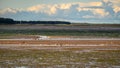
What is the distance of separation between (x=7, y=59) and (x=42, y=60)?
351cm

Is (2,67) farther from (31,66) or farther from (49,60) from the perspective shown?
(49,60)

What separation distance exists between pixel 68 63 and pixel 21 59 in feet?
17.5

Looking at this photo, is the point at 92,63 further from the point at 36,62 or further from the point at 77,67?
the point at 36,62

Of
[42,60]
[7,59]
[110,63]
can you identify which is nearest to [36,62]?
[42,60]

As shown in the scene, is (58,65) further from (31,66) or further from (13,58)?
(13,58)

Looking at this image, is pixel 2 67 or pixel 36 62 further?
pixel 36 62

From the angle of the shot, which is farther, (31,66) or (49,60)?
(49,60)

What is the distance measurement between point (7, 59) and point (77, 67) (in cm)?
843

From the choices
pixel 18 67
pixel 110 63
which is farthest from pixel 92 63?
pixel 18 67

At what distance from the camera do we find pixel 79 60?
1358 inches

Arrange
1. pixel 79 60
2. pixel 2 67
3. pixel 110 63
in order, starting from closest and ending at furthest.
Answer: pixel 2 67
pixel 110 63
pixel 79 60

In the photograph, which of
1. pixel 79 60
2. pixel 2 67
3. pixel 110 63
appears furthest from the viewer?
pixel 79 60

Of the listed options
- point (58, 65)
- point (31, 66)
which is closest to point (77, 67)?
point (58, 65)

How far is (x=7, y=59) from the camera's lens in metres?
35.3
